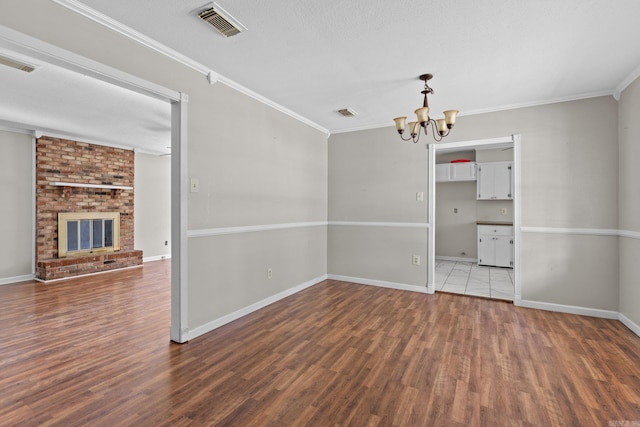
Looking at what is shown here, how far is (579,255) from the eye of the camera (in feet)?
11.5

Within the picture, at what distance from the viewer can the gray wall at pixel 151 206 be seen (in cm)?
675

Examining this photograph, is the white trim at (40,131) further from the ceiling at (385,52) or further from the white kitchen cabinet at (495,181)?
the white kitchen cabinet at (495,181)

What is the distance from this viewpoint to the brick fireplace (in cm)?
516

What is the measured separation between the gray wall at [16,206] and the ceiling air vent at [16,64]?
3146 mm

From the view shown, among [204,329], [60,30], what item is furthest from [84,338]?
[60,30]

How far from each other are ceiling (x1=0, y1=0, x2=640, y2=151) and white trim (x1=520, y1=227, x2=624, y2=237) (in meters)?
1.52

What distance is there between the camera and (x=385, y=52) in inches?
100

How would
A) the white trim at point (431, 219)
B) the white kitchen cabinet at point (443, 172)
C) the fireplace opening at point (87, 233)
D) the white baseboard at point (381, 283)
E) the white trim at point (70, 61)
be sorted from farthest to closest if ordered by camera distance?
the white kitchen cabinet at point (443, 172), the fireplace opening at point (87, 233), the white baseboard at point (381, 283), the white trim at point (431, 219), the white trim at point (70, 61)

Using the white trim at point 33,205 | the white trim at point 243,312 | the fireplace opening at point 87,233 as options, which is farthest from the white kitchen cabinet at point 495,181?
Answer: the white trim at point 33,205

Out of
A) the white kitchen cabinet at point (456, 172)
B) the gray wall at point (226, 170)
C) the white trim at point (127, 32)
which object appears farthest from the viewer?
the white kitchen cabinet at point (456, 172)

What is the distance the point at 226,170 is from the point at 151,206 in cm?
487

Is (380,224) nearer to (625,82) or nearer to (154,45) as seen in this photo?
(625,82)

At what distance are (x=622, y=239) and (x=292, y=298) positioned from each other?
12.4ft

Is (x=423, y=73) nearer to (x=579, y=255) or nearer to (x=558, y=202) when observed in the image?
(x=558, y=202)
